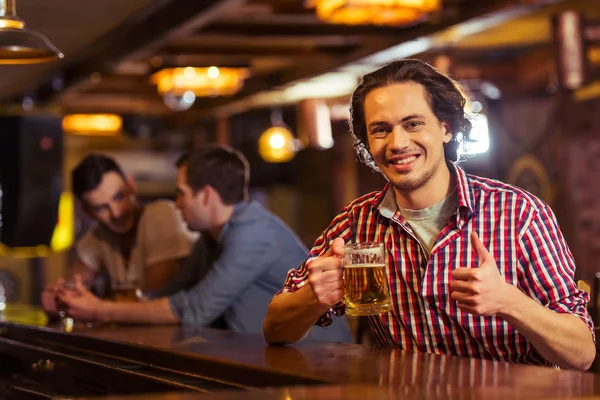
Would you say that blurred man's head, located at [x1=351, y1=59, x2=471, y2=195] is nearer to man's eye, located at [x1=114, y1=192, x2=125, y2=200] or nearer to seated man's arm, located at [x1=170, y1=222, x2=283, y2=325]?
seated man's arm, located at [x1=170, y1=222, x2=283, y2=325]

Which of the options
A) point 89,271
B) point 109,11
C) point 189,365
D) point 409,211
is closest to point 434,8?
point 109,11

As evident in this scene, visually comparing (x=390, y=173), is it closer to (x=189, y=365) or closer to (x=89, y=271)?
(x=189, y=365)

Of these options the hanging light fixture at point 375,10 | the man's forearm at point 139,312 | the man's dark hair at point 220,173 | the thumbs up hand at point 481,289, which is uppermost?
the hanging light fixture at point 375,10

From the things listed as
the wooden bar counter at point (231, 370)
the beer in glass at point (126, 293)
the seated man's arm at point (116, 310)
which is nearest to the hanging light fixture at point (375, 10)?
the beer in glass at point (126, 293)

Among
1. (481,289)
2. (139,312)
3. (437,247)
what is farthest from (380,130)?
(139,312)

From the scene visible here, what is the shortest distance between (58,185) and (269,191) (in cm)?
660

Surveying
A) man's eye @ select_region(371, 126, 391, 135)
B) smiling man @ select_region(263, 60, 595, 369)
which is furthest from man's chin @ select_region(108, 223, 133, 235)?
man's eye @ select_region(371, 126, 391, 135)

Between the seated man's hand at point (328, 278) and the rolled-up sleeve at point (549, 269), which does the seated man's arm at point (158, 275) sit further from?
the rolled-up sleeve at point (549, 269)

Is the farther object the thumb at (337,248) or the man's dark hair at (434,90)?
the man's dark hair at (434,90)

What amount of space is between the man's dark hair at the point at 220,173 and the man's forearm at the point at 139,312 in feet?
1.73

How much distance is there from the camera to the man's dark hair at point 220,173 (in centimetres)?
356

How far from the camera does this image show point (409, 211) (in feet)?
7.53

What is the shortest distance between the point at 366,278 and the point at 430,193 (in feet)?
1.22

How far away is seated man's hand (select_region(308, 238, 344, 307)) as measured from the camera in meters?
2.08
